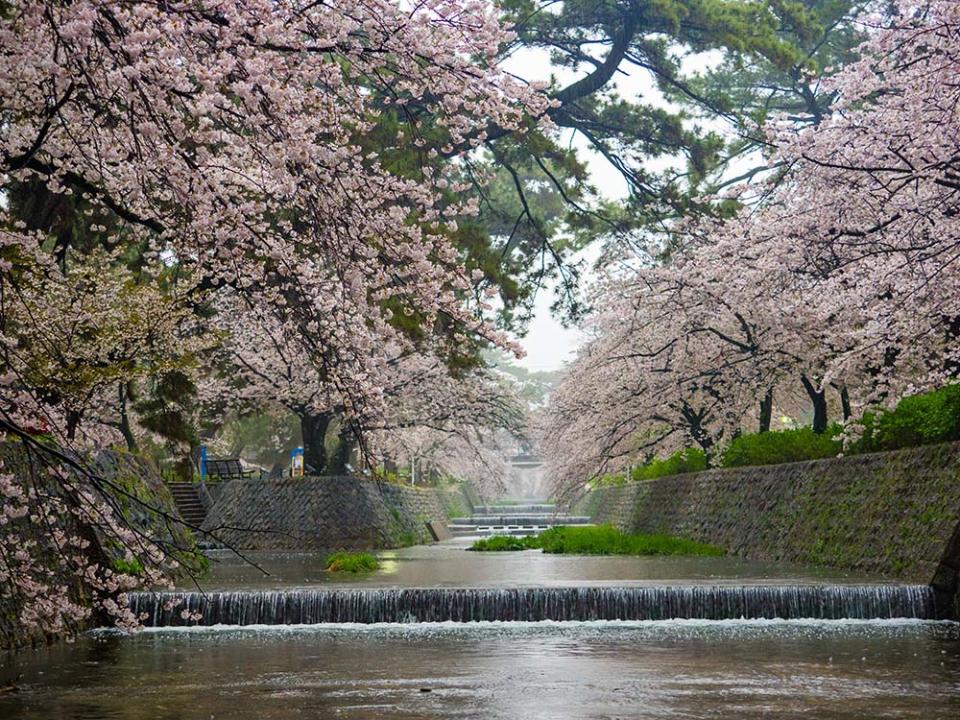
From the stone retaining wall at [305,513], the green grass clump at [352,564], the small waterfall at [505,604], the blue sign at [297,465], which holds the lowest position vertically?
the small waterfall at [505,604]

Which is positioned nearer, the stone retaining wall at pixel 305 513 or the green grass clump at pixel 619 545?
the green grass clump at pixel 619 545

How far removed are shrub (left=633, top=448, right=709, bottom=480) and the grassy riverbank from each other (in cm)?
339

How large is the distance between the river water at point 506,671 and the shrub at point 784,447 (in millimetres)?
6458

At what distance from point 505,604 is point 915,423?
23.7 ft

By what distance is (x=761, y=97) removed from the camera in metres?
33.9

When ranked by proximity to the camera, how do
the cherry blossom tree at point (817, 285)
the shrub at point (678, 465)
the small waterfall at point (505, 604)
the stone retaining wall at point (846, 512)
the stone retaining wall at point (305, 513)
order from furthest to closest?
the shrub at point (678, 465) → the stone retaining wall at point (305, 513) → the stone retaining wall at point (846, 512) → the small waterfall at point (505, 604) → the cherry blossom tree at point (817, 285)

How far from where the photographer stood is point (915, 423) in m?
17.4

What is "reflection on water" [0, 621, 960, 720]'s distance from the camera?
8203mm

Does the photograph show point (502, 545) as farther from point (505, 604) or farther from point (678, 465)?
point (505, 604)

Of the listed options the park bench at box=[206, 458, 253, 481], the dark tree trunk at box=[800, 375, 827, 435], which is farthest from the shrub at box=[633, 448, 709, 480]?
the park bench at box=[206, 458, 253, 481]

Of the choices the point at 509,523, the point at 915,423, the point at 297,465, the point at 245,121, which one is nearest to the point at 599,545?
the point at 915,423

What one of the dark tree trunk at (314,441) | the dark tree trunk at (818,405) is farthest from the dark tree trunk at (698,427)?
the dark tree trunk at (314,441)

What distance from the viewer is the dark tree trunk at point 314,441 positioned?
30.8m

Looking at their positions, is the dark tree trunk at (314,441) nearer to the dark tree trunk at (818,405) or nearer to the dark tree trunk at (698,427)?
the dark tree trunk at (698,427)
